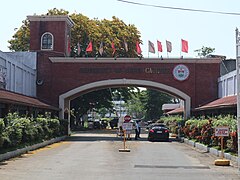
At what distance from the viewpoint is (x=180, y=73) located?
38.0m

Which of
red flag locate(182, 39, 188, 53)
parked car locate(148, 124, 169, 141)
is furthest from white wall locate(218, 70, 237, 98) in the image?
parked car locate(148, 124, 169, 141)

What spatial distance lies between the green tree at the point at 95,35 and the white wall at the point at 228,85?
17.3m

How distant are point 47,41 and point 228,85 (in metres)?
16.8

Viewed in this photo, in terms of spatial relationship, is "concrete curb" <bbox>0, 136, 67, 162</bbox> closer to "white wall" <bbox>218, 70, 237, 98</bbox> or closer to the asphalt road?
the asphalt road

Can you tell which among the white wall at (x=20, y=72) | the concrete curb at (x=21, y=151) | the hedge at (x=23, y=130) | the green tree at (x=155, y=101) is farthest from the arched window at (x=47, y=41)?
the green tree at (x=155, y=101)

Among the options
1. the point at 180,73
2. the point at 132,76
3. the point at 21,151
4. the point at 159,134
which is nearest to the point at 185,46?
the point at 180,73

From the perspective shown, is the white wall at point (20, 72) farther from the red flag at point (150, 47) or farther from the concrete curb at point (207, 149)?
the concrete curb at point (207, 149)

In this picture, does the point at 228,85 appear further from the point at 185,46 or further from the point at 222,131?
the point at 222,131

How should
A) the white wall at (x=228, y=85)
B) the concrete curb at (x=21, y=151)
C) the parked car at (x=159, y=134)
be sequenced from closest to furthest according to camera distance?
the concrete curb at (x=21, y=151) < the white wall at (x=228, y=85) < the parked car at (x=159, y=134)

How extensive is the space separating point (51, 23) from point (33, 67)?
4355mm

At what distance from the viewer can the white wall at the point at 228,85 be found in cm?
3102

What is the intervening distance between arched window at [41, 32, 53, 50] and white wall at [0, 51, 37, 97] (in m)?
1.33

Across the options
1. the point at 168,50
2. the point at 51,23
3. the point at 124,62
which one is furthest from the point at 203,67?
the point at 51,23

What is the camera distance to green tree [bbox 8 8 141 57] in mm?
51531
